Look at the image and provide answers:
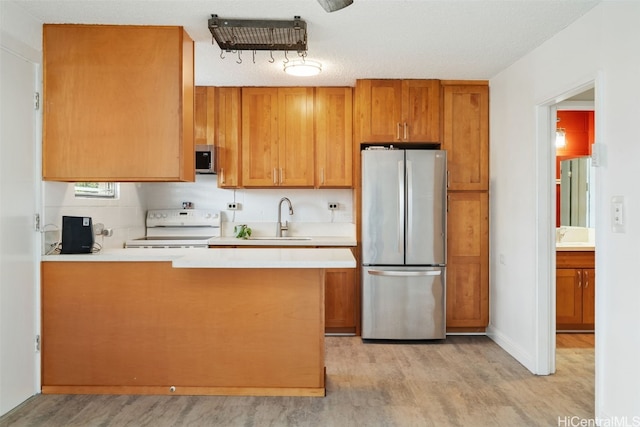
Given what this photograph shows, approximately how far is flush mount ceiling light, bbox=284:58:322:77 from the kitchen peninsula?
162cm

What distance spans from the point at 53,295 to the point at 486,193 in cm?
371

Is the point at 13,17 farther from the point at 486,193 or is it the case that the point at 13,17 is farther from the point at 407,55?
the point at 486,193

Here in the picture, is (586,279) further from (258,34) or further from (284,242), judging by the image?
(258,34)

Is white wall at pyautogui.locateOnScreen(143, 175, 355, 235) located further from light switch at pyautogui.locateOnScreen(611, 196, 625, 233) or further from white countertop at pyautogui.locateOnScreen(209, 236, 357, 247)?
light switch at pyautogui.locateOnScreen(611, 196, 625, 233)

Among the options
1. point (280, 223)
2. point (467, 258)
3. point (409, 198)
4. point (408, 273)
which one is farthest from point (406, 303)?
point (280, 223)

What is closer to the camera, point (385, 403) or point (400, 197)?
point (385, 403)

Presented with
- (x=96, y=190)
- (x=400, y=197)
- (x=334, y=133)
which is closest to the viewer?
(x=96, y=190)

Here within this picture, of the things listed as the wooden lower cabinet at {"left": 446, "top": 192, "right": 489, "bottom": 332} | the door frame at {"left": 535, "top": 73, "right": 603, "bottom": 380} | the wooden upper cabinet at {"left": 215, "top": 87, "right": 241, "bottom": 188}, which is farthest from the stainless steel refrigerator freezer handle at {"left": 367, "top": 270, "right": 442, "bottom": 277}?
the wooden upper cabinet at {"left": 215, "top": 87, "right": 241, "bottom": 188}

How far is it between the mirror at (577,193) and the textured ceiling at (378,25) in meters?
1.60

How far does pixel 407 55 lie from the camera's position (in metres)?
3.51

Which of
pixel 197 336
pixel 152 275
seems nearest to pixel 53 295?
pixel 152 275

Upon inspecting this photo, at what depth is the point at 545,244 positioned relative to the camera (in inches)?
128

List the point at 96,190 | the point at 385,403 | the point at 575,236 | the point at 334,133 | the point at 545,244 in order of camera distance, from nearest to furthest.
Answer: the point at 385,403 → the point at 545,244 → the point at 96,190 → the point at 334,133 → the point at 575,236

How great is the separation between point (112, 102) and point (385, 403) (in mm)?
2669
